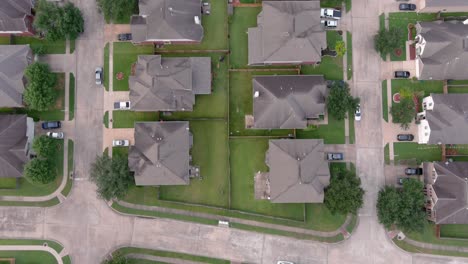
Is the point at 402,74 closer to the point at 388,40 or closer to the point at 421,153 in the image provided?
the point at 388,40

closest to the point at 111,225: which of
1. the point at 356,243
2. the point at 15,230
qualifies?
the point at 15,230

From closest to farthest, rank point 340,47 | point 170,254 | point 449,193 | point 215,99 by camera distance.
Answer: point 449,193 → point 340,47 → point 170,254 → point 215,99

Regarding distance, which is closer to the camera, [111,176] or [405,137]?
[111,176]

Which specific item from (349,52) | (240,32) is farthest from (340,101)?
(240,32)

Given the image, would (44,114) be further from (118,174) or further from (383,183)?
(383,183)

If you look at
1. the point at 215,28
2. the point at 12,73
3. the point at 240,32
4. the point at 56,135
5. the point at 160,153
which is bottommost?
the point at 160,153

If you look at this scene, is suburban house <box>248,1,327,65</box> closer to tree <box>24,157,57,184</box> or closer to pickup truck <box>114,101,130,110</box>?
pickup truck <box>114,101,130,110</box>

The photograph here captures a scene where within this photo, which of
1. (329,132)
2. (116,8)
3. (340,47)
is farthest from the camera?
(329,132)

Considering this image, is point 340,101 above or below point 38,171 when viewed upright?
above
